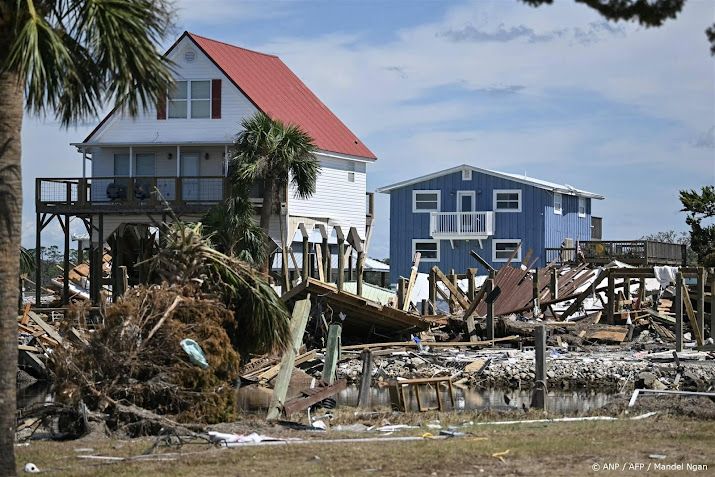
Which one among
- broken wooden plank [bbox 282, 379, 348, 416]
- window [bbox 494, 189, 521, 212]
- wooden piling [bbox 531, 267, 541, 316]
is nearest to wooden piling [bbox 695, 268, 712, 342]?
wooden piling [bbox 531, 267, 541, 316]

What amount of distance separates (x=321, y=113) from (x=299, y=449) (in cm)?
3671

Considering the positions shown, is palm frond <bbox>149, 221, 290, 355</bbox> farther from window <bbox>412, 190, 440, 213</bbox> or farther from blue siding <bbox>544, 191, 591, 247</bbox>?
window <bbox>412, 190, 440, 213</bbox>

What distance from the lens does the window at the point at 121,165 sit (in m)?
46.6

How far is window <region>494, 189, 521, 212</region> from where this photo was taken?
6338 centimetres

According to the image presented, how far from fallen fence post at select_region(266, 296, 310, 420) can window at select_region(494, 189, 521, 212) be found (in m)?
43.1

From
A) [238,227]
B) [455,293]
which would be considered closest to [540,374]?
[238,227]

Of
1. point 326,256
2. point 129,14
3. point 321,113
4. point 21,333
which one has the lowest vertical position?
point 21,333

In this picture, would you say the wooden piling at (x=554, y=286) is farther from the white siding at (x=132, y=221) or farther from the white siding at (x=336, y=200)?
the white siding at (x=132, y=221)

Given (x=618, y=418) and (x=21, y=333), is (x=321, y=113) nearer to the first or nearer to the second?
(x=21, y=333)

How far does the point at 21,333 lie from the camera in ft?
119

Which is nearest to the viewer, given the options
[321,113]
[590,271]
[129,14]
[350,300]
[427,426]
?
[129,14]

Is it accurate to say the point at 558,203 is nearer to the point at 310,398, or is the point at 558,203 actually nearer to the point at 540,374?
the point at 540,374

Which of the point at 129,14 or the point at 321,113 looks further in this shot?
the point at 321,113

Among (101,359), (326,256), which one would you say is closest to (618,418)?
(101,359)
